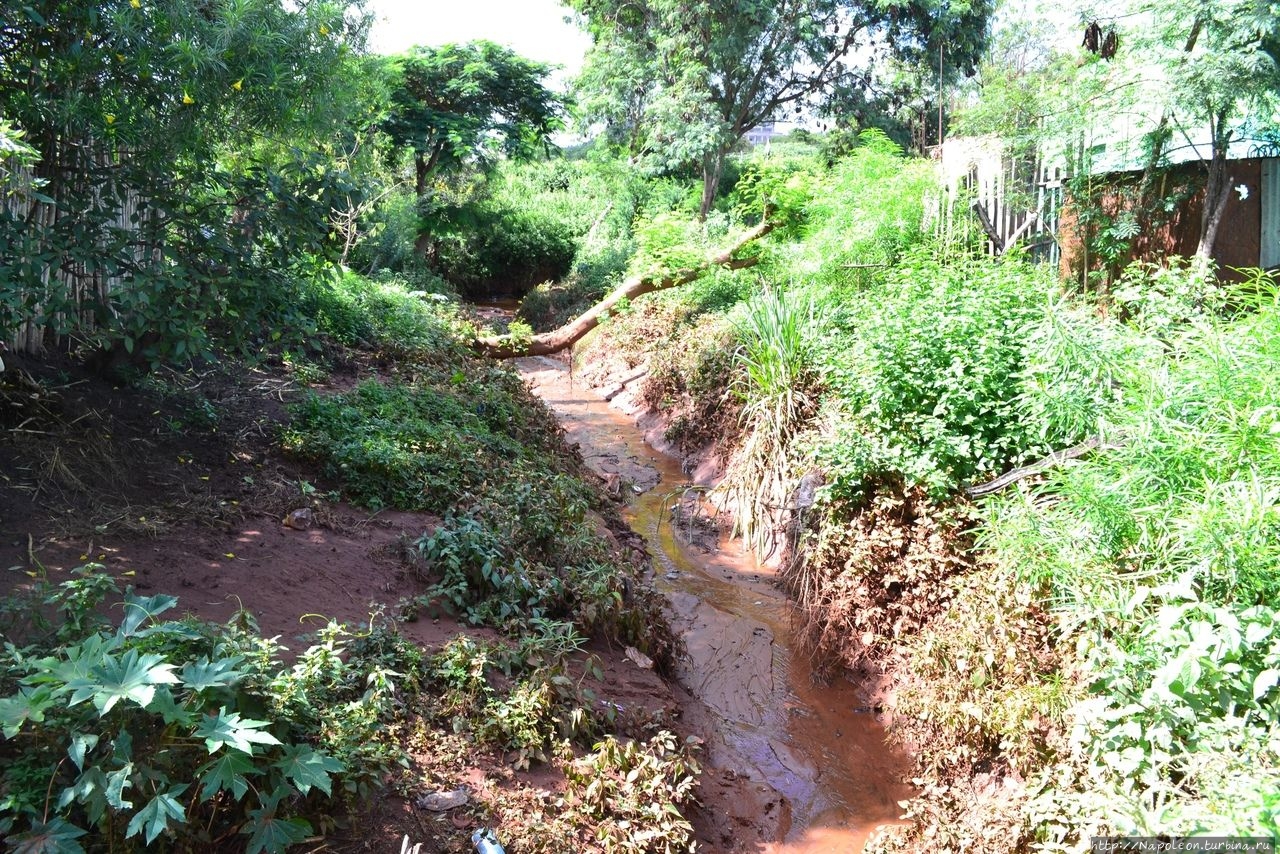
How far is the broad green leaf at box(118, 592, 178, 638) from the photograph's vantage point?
8.52 feet

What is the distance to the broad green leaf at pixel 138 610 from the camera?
2.60m

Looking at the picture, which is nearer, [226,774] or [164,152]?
[226,774]

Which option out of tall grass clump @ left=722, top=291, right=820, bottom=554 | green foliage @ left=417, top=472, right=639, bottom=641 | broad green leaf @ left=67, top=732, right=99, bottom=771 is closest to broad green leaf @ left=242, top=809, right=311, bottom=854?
broad green leaf @ left=67, top=732, right=99, bottom=771

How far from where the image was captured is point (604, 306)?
9648 millimetres

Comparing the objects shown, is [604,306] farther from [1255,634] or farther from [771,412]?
[1255,634]

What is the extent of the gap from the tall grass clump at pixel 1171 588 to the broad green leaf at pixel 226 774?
253 cm

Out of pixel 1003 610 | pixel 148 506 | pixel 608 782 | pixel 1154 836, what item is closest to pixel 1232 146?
pixel 1003 610

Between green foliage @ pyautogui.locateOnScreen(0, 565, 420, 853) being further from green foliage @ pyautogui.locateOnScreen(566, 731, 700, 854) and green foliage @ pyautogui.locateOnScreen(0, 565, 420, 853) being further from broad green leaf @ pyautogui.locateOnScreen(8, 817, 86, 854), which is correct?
green foliage @ pyautogui.locateOnScreen(566, 731, 700, 854)

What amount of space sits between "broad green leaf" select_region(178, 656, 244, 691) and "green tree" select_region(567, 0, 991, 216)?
13.7 m

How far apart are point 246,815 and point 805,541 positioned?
391cm

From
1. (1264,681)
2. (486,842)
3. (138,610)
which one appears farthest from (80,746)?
(1264,681)

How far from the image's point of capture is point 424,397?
7203 millimetres

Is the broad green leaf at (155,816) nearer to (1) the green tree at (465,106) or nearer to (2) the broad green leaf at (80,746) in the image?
(2) the broad green leaf at (80,746)

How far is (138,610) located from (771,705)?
350cm
